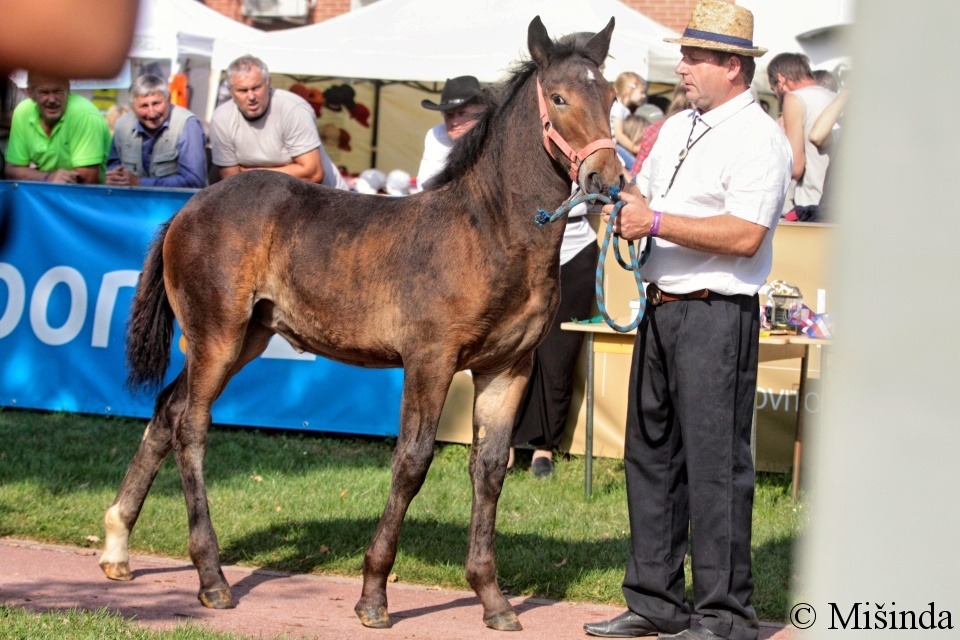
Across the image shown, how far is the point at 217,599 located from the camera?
5.42 metres

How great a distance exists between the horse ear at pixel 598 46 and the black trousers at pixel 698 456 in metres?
1.10

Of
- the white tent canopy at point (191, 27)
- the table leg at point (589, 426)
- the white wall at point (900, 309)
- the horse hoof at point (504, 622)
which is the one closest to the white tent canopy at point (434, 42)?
the white tent canopy at point (191, 27)

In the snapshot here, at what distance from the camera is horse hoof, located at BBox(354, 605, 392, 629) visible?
5.18 meters

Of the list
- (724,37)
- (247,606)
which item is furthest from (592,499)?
(724,37)

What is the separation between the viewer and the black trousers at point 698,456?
4.80 m

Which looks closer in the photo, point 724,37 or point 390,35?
point 724,37

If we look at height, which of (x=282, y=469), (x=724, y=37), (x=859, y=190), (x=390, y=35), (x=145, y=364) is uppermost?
(x=390, y=35)

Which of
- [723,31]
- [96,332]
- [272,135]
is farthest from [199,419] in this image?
[96,332]

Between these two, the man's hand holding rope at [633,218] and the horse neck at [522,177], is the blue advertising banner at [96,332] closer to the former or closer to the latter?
the horse neck at [522,177]

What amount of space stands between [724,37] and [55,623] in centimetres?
362

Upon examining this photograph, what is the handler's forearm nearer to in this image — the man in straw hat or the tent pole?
the man in straw hat

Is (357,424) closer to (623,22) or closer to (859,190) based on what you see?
(623,22)

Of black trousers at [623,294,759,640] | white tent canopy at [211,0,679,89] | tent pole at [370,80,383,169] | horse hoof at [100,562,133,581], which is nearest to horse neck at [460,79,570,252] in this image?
black trousers at [623,294,759,640]

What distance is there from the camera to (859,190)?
1269 millimetres
